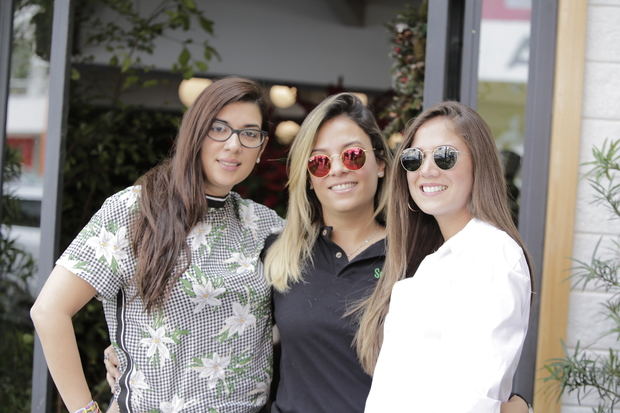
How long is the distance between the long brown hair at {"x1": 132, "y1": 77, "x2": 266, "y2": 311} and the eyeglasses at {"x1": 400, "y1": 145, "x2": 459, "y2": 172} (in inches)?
23.8

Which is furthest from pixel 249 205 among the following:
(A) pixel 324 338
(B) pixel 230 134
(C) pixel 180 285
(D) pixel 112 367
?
(D) pixel 112 367

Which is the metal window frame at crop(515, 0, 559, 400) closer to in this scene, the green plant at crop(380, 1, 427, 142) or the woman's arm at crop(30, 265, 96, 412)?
the green plant at crop(380, 1, 427, 142)

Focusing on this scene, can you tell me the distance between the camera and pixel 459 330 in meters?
1.40

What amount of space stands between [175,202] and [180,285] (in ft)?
0.78

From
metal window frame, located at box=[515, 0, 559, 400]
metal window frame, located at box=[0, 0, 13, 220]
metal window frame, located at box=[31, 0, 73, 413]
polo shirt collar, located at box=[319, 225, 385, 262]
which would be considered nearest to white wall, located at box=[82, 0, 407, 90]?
metal window frame, located at box=[0, 0, 13, 220]

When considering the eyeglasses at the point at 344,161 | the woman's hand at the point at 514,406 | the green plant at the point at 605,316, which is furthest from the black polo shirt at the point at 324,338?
the green plant at the point at 605,316

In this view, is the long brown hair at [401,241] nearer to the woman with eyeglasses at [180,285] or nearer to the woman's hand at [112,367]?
the woman with eyeglasses at [180,285]

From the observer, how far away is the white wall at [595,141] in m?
2.34

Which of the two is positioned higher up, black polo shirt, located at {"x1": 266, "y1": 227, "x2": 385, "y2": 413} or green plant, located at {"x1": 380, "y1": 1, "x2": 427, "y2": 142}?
green plant, located at {"x1": 380, "y1": 1, "x2": 427, "y2": 142}

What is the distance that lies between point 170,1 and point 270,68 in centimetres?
135

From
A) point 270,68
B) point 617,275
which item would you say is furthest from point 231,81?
point 270,68

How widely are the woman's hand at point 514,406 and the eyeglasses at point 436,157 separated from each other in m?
0.58

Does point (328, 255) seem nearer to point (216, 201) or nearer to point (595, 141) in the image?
point (216, 201)

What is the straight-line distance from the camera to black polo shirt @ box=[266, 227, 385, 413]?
194 cm
